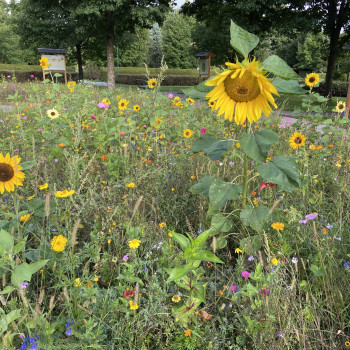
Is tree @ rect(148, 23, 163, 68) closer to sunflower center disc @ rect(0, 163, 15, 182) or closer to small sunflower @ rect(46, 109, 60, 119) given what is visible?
small sunflower @ rect(46, 109, 60, 119)

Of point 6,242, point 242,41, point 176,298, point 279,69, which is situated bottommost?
point 176,298

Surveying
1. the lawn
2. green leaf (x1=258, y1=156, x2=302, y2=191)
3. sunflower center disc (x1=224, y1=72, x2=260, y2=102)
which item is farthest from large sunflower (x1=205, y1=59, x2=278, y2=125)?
green leaf (x1=258, y1=156, x2=302, y2=191)

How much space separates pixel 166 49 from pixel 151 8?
30.6 meters

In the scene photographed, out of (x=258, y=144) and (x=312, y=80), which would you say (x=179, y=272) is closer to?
(x=258, y=144)

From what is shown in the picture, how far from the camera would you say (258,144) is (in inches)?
62.6

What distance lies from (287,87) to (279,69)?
16 centimetres

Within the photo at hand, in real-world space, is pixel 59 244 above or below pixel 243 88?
below

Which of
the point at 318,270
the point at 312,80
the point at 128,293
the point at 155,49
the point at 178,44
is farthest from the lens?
the point at 155,49

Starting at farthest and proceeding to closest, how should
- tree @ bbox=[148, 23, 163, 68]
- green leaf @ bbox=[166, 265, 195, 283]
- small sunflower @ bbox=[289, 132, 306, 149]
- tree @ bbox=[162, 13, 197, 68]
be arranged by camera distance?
tree @ bbox=[148, 23, 163, 68], tree @ bbox=[162, 13, 197, 68], small sunflower @ bbox=[289, 132, 306, 149], green leaf @ bbox=[166, 265, 195, 283]

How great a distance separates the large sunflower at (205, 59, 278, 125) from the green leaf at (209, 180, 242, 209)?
376 mm

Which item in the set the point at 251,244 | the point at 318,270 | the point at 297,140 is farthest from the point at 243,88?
the point at 297,140

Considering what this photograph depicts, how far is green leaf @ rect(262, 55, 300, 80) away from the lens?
1443mm

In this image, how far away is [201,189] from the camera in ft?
6.37

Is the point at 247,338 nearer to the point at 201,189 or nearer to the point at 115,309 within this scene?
the point at 115,309
